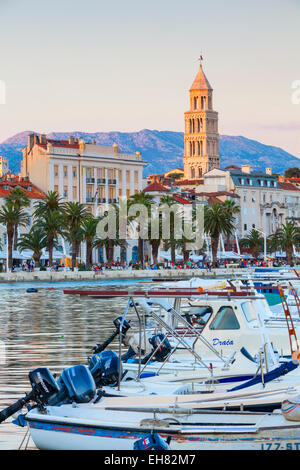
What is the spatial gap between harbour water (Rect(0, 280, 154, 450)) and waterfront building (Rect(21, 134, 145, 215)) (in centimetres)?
6322

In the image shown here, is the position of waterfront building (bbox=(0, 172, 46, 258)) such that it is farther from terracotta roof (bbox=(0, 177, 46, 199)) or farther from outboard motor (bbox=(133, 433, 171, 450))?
outboard motor (bbox=(133, 433, 171, 450))

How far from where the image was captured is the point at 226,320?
22719 millimetres

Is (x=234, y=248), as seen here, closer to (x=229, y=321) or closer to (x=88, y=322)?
(x=88, y=322)

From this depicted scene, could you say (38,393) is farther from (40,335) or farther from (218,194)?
(218,194)

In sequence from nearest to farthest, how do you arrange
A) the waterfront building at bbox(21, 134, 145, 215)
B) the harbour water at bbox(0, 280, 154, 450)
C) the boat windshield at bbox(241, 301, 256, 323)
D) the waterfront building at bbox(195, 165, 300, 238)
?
the boat windshield at bbox(241, 301, 256, 323) < the harbour water at bbox(0, 280, 154, 450) < the waterfront building at bbox(21, 134, 145, 215) < the waterfront building at bbox(195, 165, 300, 238)

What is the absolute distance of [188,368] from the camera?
19578mm

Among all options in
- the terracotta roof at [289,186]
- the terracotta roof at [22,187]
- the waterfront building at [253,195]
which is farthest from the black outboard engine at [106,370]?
the terracotta roof at [289,186]

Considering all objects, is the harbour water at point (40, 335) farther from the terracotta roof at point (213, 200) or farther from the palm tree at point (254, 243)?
the terracotta roof at point (213, 200)

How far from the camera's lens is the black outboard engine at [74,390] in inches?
623

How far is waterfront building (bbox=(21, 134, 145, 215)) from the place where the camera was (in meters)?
138

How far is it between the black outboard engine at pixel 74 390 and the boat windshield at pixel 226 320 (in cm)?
700

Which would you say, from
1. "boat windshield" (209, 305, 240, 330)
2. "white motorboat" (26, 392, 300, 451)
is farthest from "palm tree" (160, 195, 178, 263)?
"white motorboat" (26, 392, 300, 451)

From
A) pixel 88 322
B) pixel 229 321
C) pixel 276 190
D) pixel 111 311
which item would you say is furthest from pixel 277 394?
pixel 276 190

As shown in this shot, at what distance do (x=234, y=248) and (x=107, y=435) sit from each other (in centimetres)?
15283
